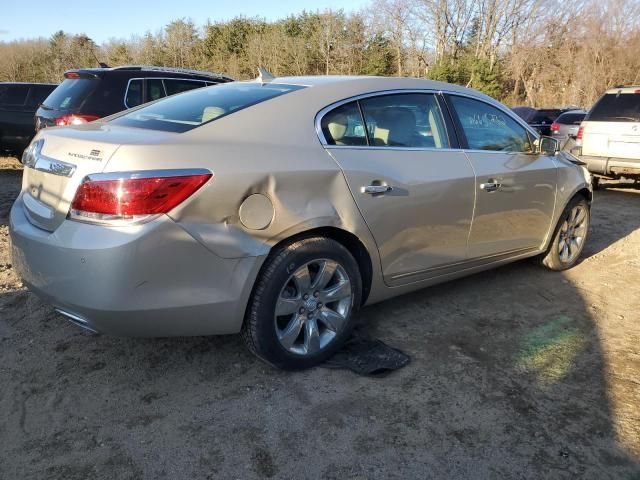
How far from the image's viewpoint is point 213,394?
2818mm

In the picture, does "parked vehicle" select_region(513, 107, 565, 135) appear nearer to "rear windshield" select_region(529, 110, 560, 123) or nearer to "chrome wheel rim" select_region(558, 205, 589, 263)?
"rear windshield" select_region(529, 110, 560, 123)

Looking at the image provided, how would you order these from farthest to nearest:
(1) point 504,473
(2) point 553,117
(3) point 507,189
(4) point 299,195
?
1. (2) point 553,117
2. (3) point 507,189
3. (4) point 299,195
4. (1) point 504,473

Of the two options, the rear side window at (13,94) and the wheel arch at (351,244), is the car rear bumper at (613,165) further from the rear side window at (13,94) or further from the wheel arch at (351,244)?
the rear side window at (13,94)

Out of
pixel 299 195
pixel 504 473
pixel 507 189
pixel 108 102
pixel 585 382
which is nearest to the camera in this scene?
pixel 504 473

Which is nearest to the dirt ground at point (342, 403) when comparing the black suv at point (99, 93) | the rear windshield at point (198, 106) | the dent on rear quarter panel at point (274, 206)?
the dent on rear quarter panel at point (274, 206)

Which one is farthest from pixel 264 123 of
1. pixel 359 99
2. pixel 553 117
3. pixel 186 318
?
pixel 553 117

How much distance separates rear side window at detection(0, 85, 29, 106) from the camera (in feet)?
34.0

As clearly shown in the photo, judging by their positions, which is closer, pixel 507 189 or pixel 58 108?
pixel 507 189

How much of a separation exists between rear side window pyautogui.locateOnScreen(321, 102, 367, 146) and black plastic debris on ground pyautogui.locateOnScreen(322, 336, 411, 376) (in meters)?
1.22

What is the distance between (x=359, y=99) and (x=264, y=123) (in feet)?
2.28

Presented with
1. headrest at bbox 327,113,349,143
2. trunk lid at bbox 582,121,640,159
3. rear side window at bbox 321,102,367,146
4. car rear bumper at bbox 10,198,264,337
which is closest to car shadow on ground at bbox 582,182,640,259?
trunk lid at bbox 582,121,640,159

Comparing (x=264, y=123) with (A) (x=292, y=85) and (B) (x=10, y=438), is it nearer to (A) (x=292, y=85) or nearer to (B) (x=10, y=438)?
(A) (x=292, y=85)

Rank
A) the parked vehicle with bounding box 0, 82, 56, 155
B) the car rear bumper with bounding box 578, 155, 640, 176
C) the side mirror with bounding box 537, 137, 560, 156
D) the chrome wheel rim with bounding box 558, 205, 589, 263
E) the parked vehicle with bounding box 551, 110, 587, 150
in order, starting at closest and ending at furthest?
the side mirror with bounding box 537, 137, 560, 156
the chrome wheel rim with bounding box 558, 205, 589, 263
the car rear bumper with bounding box 578, 155, 640, 176
the parked vehicle with bounding box 0, 82, 56, 155
the parked vehicle with bounding box 551, 110, 587, 150

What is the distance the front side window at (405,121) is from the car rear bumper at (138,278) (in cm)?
122
